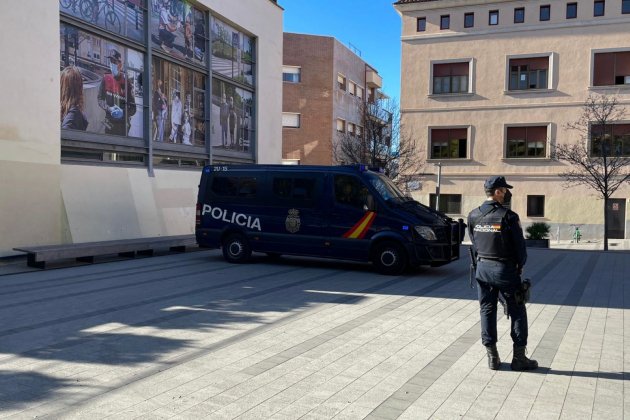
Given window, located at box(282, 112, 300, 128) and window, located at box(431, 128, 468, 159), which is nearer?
window, located at box(431, 128, 468, 159)

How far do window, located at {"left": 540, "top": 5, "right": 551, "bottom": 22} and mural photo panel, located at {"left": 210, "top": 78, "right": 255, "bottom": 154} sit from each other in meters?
16.0

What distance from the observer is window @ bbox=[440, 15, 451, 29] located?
1178 inches

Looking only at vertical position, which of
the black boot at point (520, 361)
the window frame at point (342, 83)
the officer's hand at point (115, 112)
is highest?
the window frame at point (342, 83)

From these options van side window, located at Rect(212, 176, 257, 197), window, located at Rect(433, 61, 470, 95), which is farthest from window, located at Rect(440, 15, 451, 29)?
van side window, located at Rect(212, 176, 257, 197)

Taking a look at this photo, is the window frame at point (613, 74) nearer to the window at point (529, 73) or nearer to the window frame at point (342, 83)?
the window at point (529, 73)

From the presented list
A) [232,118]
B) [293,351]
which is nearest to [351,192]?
[293,351]

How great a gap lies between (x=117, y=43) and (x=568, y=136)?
22.2 meters

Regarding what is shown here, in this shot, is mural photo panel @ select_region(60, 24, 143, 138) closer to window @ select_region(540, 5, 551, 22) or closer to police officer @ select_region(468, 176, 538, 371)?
police officer @ select_region(468, 176, 538, 371)

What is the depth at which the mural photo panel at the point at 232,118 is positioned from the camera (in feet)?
68.6

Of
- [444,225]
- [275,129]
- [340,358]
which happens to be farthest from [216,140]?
[340,358]

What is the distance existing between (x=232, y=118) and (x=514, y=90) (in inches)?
615

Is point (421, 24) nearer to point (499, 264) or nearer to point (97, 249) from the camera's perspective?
point (97, 249)

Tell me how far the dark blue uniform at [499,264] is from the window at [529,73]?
26251 mm

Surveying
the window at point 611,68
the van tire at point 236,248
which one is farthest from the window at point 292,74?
the van tire at point 236,248
